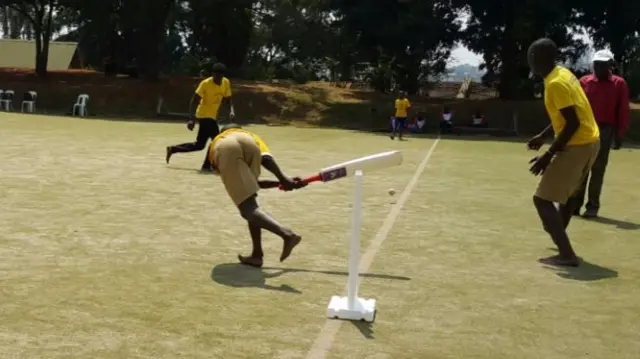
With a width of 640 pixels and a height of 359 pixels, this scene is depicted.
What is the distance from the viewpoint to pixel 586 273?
7035 millimetres

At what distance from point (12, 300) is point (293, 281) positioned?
2070mm

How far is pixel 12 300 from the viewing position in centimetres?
554

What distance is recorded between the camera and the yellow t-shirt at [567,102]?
686 centimetres

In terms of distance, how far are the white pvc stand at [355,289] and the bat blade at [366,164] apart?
0.44 feet

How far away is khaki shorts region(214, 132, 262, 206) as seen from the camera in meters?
6.61

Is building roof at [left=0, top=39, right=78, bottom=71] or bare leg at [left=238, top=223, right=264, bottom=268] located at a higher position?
building roof at [left=0, top=39, right=78, bottom=71]

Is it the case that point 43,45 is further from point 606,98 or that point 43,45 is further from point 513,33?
point 606,98

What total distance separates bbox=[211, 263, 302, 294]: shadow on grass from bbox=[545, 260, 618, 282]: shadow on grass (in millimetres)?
2405

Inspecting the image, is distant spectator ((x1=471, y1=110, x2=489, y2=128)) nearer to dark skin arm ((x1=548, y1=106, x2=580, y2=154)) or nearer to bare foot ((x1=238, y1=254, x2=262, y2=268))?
dark skin arm ((x1=548, y1=106, x2=580, y2=154))

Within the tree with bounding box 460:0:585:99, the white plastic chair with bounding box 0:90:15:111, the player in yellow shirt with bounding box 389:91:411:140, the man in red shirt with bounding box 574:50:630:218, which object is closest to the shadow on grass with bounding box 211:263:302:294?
the man in red shirt with bounding box 574:50:630:218

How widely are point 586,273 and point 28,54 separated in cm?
6207

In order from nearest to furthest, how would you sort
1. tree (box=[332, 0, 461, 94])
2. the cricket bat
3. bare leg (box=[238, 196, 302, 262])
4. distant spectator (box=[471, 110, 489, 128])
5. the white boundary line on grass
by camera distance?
the white boundary line on grass < the cricket bat < bare leg (box=[238, 196, 302, 262]) < distant spectator (box=[471, 110, 489, 128]) < tree (box=[332, 0, 461, 94])

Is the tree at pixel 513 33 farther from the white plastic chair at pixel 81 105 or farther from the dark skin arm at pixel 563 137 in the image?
the dark skin arm at pixel 563 137

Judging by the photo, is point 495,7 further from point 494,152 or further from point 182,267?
point 182,267
